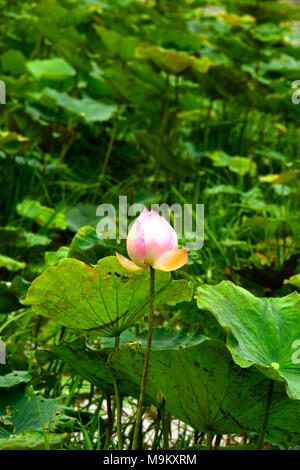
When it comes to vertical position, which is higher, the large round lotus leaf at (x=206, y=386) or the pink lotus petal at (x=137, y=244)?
the pink lotus petal at (x=137, y=244)

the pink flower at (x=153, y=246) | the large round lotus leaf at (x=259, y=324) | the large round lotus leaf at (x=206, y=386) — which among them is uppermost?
the pink flower at (x=153, y=246)

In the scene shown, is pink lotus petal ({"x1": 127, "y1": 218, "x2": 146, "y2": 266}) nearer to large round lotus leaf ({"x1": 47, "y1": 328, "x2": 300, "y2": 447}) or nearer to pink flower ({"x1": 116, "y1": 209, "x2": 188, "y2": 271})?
pink flower ({"x1": 116, "y1": 209, "x2": 188, "y2": 271})

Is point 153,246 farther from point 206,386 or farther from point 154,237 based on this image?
point 206,386

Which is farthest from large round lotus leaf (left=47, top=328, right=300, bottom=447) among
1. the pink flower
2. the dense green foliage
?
the pink flower

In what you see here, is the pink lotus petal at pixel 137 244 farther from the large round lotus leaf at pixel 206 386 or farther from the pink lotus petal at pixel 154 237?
the large round lotus leaf at pixel 206 386

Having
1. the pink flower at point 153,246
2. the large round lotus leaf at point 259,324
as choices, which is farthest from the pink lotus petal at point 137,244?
the large round lotus leaf at point 259,324

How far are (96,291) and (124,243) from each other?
0.29 meters

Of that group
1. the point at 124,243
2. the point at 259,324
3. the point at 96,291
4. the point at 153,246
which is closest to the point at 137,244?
the point at 153,246

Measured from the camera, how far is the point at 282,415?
2.91ft

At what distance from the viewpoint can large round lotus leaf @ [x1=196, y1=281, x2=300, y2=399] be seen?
2.66ft

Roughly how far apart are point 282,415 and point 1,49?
2.31 meters

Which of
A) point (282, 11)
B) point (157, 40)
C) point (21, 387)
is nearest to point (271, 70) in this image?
point (282, 11)

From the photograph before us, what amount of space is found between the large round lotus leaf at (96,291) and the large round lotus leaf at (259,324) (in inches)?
2.1

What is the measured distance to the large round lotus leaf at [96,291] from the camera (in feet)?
2.74
